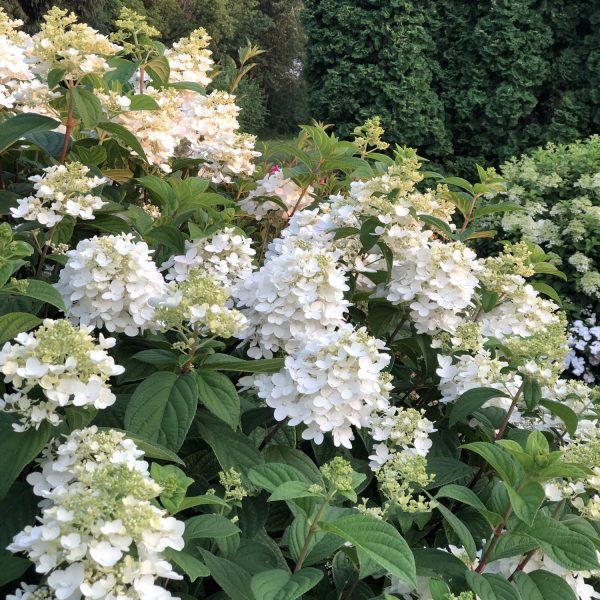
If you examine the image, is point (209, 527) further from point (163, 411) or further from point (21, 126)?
point (21, 126)

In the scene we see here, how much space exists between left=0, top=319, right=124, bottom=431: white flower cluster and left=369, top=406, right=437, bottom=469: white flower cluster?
1.94 feet

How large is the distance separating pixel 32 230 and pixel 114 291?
42 centimetres

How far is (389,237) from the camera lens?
182cm

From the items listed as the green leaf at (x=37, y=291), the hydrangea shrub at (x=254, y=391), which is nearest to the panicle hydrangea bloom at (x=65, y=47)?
the hydrangea shrub at (x=254, y=391)

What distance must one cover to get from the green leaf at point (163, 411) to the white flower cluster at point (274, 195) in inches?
45.2

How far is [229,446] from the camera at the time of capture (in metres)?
1.33

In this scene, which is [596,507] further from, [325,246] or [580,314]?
[580,314]

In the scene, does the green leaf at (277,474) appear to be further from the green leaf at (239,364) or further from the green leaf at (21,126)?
the green leaf at (21,126)

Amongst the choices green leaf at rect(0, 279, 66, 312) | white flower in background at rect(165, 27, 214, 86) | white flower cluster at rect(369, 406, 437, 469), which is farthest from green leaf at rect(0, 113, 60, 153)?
white flower cluster at rect(369, 406, 437, 469)

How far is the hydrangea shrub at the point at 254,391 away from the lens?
1.01 meters

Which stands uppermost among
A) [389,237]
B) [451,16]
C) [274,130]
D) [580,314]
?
[389,237]

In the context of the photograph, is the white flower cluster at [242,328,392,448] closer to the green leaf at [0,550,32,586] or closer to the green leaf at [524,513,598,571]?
the green leaf at [524,513,598,571]

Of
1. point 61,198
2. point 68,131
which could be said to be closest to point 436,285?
point 61,198

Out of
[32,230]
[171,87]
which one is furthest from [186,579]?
[171,87]
